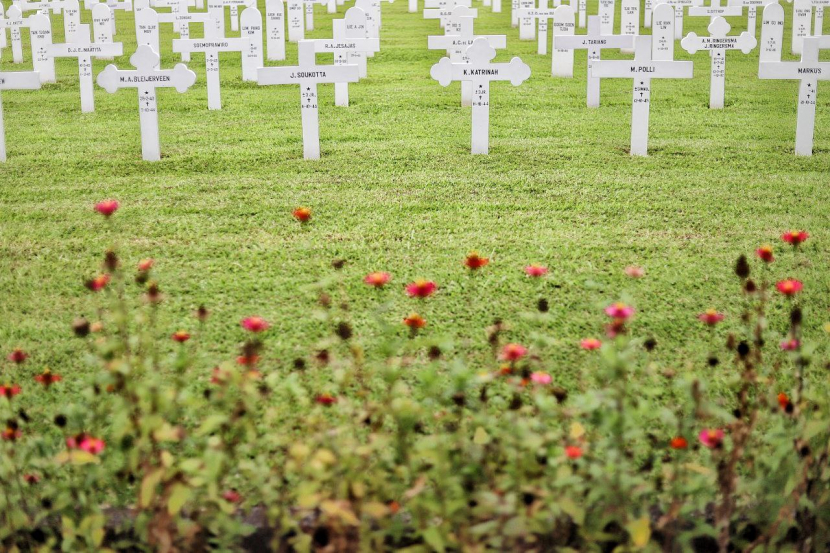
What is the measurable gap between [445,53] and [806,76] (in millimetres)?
7566

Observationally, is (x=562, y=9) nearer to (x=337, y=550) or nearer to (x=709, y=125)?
(x=709, y=125)

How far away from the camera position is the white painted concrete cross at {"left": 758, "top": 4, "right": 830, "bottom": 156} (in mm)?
7598

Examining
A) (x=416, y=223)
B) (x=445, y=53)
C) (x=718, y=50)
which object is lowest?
(x=416, y=223)

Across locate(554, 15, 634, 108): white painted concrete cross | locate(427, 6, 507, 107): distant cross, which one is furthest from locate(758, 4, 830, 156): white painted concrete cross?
locate(427, 6, 507, 107): distant cross

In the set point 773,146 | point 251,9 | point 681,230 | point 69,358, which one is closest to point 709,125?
point 773,146

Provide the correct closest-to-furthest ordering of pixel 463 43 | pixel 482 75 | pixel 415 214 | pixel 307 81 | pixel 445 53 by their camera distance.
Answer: pixel 415 214 → pixel 307 81 → pixel 482 75 → pixel 463 43 → pixel 445 53

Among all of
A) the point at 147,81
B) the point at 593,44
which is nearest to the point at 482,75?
the point at 147,81

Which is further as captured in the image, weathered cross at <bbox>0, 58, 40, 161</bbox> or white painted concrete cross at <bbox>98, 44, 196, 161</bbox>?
weathered cross at <bbox>0, 58, 40, 161</bbox>

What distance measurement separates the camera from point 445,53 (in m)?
14.6

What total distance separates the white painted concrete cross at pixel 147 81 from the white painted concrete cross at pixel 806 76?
4.30 m

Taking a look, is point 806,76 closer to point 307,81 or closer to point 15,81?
point 307,81

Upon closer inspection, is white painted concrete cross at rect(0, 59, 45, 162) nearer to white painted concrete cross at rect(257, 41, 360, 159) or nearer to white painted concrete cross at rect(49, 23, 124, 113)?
white painted concrete cross at rect(257, 41, 360, 159)

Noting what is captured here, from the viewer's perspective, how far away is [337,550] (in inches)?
91.4

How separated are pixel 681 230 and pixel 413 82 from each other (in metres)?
6.54
